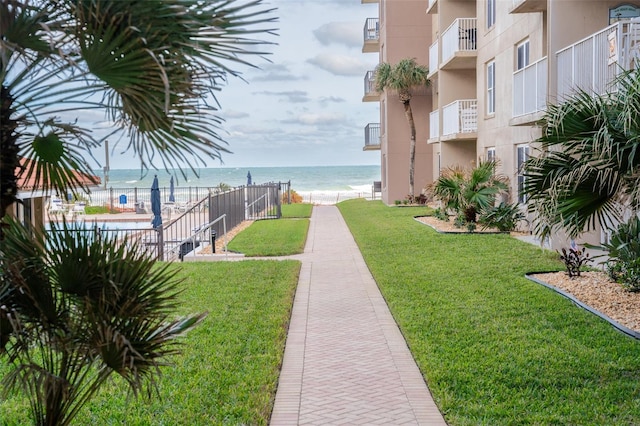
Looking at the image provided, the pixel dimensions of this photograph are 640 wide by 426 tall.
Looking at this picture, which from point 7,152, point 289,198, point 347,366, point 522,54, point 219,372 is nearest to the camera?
point 7,152

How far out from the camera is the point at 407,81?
34.6 metres

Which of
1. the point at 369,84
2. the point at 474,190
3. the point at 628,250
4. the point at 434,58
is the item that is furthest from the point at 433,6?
the point at 628,250

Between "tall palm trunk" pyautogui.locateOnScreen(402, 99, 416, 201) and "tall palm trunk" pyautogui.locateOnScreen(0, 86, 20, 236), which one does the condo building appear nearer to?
"tall palm trunk" pyautogui.locateOnScreen(402, 99, 416, 201)

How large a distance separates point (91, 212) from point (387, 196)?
1491cm

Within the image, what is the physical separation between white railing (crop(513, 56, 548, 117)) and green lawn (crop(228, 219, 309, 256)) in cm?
634

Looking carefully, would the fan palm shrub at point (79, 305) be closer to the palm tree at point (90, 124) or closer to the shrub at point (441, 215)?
the palm tree at point (90, 124)

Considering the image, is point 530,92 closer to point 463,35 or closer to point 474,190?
point 474,190

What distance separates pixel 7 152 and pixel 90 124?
1.68 feet

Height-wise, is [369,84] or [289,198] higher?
[369,84]

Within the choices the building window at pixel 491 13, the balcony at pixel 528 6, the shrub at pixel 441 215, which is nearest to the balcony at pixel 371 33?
the building window at pixel 491 13

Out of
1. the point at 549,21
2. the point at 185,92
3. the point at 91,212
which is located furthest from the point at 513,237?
the point at 91,212

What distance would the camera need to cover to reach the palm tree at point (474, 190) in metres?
20.6

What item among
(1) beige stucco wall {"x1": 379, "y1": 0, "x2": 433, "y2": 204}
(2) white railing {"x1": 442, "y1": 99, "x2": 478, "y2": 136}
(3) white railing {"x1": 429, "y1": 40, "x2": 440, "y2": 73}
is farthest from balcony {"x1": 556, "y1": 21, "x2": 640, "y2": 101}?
(1) beige stucco wall {"x1": 379, "y1": 0, "x2": 433, "y2": 204}

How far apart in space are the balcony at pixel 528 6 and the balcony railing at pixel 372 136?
2646 cm
